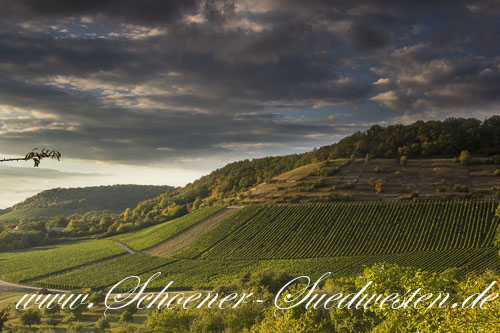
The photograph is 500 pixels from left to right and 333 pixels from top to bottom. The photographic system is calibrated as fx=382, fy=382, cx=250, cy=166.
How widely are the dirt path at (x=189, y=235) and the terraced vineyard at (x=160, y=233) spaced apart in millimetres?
2660

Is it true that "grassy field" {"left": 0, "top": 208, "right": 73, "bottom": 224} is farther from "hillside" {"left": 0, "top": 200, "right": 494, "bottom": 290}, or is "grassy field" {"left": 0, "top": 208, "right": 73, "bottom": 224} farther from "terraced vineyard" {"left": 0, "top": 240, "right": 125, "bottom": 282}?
"hillside" {"left": 0, "top": 200, "right": 494, "bottom": 290}

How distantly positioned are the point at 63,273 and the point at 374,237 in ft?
222

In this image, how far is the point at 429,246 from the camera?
2886 inches

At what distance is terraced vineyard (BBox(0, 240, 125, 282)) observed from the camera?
3346 inches

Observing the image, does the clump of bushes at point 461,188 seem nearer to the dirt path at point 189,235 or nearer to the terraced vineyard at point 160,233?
the dirt path at point 189,235

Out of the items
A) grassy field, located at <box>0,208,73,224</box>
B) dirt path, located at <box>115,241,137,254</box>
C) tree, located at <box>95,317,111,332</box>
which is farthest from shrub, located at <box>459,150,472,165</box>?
grassy field, located at <box>0,208,73,224</box>

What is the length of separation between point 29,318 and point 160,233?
6664 centimetres

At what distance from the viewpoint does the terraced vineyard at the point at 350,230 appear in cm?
7600

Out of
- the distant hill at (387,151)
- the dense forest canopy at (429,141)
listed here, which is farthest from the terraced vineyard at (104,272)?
the dense forest canopy at (429,141)

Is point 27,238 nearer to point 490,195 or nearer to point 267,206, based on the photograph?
point 267,206

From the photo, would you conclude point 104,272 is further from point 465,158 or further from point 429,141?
point 429,141

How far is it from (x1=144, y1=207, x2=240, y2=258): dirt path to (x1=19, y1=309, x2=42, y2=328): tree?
1757 inches

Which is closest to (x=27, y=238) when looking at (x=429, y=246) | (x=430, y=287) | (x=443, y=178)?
(x=429, y=246)

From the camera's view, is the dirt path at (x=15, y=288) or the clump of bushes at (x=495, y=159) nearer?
the dirt path at (x=15, y=288)
